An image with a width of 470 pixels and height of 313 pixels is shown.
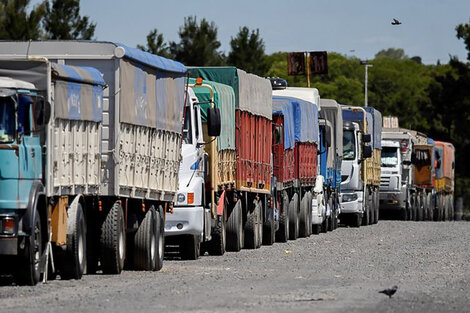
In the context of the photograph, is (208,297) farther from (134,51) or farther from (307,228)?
(307,228)

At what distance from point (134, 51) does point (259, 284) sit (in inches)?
166

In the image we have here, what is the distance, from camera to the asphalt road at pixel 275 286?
16750mm

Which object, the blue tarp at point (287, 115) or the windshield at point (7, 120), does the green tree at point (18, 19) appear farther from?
the windshield at point (7, 120)

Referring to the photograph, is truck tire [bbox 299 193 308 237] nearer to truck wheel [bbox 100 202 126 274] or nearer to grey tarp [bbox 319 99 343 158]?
grey tarp [bbox 319 99 343 158]

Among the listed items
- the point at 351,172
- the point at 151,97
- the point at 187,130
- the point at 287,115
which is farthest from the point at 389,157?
the point at 151,97

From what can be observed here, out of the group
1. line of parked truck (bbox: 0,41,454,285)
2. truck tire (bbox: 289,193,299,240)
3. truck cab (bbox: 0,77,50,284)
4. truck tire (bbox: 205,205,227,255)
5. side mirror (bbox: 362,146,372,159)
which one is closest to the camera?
truck cab (bbox: 0,77,50,284)

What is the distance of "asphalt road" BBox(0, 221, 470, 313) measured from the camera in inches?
659

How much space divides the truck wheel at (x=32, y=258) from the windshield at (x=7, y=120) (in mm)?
1011

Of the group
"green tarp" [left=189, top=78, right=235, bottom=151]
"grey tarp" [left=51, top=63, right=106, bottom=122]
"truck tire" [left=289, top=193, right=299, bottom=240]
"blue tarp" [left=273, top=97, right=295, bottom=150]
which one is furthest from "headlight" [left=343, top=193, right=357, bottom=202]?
"grey tarp" [left=51, top=63, right=106, bottom=122]

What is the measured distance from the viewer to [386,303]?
17.2 metres

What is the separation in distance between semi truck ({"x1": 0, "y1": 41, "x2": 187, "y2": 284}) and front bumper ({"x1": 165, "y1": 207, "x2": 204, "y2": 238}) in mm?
944

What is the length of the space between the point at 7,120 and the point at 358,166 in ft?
107

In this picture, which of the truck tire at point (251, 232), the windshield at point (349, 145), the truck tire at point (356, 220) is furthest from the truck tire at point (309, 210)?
the truck tire at point (356, 220)

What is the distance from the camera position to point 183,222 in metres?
26.2
